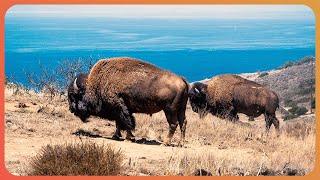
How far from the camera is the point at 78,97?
69.6 ft

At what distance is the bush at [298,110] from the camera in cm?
4164

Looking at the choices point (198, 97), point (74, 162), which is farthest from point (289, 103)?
point (74, 162)

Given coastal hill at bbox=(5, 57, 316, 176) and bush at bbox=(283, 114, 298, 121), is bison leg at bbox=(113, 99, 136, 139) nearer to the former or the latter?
coastal hill at bbox=(5, 57, 316, 176)

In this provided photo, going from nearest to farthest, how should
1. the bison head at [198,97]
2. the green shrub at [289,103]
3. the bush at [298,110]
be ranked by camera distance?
1. the bison head at [198,97]
2. the bush at [298,110]
3. the green shrub at [289,103]

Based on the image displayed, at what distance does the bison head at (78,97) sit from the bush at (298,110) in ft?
71.8

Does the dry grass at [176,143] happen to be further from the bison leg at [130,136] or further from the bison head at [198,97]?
the bison head at [198,97]

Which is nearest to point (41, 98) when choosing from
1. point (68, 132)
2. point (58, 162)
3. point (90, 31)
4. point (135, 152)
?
point (90, 31)

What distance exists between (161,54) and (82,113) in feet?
10.8

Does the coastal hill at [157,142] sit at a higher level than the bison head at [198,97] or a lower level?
higher

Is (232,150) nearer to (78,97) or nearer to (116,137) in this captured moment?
(116,137)

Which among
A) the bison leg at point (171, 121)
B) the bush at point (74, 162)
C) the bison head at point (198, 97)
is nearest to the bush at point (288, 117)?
the bison head at point (198, 97)

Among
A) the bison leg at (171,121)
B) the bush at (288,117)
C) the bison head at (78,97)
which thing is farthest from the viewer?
the bush at (288,117)

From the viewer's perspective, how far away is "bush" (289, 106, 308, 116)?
137 feet

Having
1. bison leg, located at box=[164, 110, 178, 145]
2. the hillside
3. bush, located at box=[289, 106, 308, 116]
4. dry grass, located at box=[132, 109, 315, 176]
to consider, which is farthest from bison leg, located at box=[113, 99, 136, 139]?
the hillside
